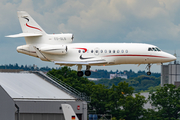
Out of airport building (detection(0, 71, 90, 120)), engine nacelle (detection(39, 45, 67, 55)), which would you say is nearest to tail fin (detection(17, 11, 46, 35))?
engine nacelle (detection(39, 45, 67, 55))

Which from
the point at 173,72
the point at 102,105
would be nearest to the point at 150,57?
the point at 102,105

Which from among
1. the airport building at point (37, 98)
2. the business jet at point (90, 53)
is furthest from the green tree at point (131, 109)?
the business jet at point (90, 53)

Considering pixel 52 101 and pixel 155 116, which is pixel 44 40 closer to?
pixel 52 101

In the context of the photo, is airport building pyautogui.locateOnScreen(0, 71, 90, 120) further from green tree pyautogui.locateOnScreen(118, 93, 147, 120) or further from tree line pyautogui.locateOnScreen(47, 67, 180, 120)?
green tree pyautogui.locateOnScreen(118, 93, 147, 120)

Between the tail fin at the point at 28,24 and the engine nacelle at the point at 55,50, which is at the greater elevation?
the tail fin at the point at 28,24

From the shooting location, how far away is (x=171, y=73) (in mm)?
191625

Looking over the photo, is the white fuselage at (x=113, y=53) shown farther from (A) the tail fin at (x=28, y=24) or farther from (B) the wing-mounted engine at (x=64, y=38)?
(A) the tail fin at (x=28, y=24)

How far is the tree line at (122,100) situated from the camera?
13175 cm

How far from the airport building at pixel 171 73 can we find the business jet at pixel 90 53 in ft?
400

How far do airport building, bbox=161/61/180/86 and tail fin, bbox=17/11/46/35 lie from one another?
12324 cm

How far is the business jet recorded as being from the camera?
6606 cm

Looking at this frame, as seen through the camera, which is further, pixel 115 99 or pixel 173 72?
pixel 173 72

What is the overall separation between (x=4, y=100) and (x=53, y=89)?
31835mm

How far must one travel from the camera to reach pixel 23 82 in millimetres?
80375
